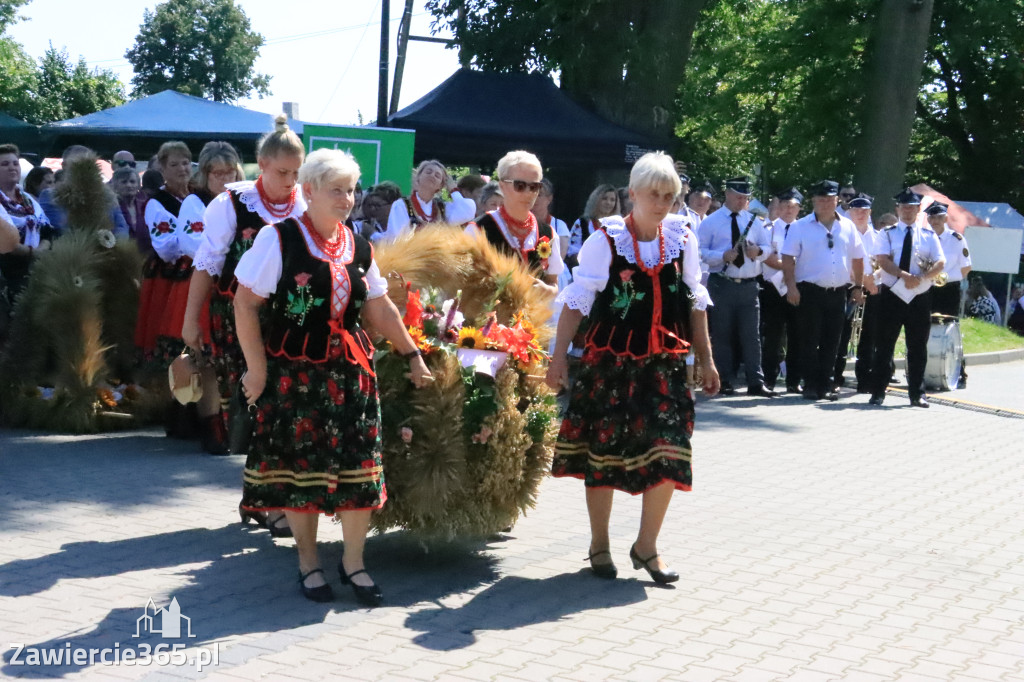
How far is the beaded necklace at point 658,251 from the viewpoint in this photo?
578cm

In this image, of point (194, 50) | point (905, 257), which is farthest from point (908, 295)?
point (194, 50)

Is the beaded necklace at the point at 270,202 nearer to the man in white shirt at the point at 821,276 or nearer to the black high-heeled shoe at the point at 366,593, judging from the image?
the black high-heeled shoe at the point at 366,593

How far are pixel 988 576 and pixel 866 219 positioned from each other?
26.0 ft

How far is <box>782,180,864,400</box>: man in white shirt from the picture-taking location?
12711 mm

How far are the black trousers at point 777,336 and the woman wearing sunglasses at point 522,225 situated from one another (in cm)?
697

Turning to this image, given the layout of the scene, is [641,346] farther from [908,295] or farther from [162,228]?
[908,295]

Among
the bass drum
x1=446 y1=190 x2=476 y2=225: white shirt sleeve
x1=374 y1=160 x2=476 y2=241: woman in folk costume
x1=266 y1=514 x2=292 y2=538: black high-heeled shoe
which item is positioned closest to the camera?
x1=266 y1=514 x2=292 y2=538: black high-heeled shoe

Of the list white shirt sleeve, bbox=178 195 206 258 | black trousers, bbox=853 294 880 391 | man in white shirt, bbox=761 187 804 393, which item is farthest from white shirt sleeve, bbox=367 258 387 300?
black trousers, bbox=853 294 880 391

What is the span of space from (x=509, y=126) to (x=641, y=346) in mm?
11602

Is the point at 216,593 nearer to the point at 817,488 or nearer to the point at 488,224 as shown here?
the point at 488,224

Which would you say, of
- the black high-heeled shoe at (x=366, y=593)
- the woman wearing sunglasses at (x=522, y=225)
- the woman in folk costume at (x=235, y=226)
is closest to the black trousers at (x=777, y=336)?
the woman wearing sunglasses at (x=522, y=225)

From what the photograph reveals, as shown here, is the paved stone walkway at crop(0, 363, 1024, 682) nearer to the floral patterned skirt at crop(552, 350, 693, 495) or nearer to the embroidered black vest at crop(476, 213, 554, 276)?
the floral patterned skirt at crop(552, 350, 693, 495)

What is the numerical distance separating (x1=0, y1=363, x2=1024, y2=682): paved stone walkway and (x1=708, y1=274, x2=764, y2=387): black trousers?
3.99m

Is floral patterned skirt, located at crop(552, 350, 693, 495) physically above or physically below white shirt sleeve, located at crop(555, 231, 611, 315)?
below
